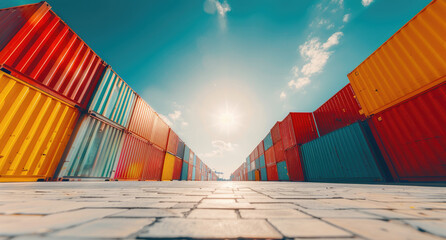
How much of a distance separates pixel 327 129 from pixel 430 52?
565 centimetres

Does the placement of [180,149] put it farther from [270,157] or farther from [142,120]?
[270,157]

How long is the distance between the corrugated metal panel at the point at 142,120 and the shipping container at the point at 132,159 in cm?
44

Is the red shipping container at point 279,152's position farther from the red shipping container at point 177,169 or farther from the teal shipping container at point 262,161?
the red shipping container at point 177,169

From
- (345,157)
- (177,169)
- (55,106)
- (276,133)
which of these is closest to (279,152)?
(276,133)

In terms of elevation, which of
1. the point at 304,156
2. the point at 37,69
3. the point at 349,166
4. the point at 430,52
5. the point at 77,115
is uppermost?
the point at 430,52

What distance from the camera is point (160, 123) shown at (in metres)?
12.3

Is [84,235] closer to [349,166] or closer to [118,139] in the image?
[118,139]

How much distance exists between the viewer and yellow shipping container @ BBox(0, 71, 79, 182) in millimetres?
4066

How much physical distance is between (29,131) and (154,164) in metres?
6.98

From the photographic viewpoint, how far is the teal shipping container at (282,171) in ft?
40.1

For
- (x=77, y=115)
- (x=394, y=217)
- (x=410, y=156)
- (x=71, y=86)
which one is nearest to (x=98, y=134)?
(x=77, y=115)

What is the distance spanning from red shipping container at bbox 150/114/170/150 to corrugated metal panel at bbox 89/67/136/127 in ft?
9.64

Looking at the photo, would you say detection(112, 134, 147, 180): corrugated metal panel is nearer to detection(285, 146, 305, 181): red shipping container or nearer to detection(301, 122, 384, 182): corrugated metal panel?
detection(285, 146, 305, 181): red shipping container

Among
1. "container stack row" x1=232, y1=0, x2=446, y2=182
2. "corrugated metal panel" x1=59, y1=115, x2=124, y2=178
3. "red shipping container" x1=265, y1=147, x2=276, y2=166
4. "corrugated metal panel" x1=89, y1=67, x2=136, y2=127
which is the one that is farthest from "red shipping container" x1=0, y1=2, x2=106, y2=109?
"red shipping container" x1=265, y1=147, x2=276, y2=166
